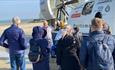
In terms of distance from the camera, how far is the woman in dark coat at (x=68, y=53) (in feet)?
30.9

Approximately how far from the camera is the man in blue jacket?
11.8 m

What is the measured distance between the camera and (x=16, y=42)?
39.0 feet

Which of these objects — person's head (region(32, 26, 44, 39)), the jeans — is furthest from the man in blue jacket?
person's head (region(32, 26, 44, 39))

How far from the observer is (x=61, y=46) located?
949cm

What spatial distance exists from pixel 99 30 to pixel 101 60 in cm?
48

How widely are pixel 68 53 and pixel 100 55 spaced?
1.97 metres

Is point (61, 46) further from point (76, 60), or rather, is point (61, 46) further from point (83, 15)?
point (83, 15)

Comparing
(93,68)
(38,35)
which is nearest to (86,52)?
(93,68)

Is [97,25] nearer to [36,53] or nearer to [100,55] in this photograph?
[100,55]

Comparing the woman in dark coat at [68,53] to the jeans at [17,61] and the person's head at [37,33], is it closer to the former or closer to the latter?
the person's head at [37,33]

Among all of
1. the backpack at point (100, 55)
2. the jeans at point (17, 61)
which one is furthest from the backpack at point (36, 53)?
the backpack at point (100, 55)

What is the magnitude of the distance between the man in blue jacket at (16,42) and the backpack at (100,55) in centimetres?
442

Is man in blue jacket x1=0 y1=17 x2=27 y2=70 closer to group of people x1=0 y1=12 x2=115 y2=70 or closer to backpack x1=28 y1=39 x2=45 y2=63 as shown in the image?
group of people x1=0 y1=12 x2=115 y2=70

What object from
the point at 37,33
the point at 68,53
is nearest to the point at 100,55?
the point at 68,53
